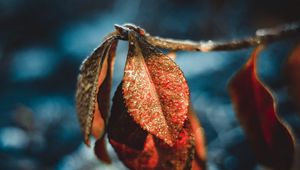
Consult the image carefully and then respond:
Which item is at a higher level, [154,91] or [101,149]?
[154,91]

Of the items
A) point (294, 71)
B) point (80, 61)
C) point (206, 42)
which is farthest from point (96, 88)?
point (80, 61)

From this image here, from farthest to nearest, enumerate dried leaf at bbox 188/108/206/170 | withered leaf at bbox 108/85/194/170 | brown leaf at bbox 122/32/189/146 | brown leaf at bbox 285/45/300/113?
1. brown leaf at bbox 285/45/300/113
2. dried leaf at bbox 188/108/206/170
3. withered leaf at bbox 108/85/194/170
4. brown leaf at bbox 122/32/189/146

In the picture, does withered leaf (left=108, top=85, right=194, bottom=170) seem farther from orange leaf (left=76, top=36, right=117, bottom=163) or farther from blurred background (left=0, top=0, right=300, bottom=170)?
blurred background (left=0, top=0, right=300, bottom=170)

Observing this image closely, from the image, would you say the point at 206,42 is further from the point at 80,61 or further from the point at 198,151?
the point at 80,61

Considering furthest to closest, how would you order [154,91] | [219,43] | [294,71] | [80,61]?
1. [80,61]
2. [294,71]
3. [219,43]
4. [154,91]

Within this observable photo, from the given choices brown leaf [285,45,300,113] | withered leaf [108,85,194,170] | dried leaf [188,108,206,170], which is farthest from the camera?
brown leaf [285,45,300,113]

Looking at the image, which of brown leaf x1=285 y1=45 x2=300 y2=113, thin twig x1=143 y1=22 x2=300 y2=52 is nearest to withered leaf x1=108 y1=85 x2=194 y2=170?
thin twig x1=143 y1=22 x2=300 y2=52

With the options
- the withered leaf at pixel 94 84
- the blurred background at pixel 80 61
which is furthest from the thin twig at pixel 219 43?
the blurred background at pixel 80 61
